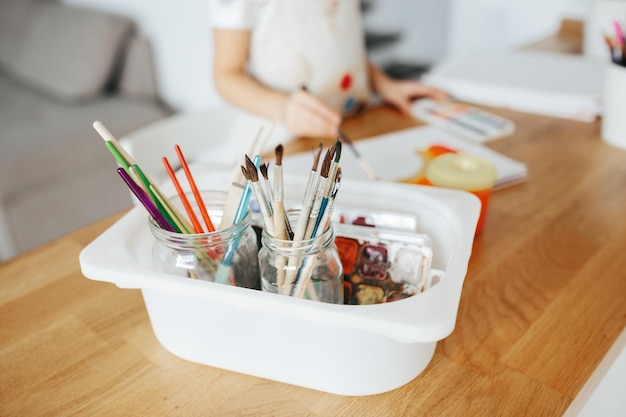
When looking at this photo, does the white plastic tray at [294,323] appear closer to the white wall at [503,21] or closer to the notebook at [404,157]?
the notebook at [404,157]

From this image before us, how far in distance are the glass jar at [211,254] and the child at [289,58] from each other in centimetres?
44

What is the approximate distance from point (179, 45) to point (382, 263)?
5.88 ft

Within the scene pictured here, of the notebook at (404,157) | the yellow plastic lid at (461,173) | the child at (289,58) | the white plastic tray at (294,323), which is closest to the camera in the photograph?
the white plastic tray at (294,323)

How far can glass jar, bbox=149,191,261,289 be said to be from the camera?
464 millimetres

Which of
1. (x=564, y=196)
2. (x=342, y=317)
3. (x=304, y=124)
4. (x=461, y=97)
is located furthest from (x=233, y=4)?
(x=342, y=317)

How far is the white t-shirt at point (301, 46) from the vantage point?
988 millimetres

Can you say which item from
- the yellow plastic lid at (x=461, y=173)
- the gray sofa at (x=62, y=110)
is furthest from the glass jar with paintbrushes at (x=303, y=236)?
the gray sofa at (x=62, y=110)

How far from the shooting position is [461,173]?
66 cm

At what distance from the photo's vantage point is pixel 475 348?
526mm

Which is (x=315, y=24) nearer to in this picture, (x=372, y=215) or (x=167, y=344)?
(x=372, y=215)

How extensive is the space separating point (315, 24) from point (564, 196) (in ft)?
1.75

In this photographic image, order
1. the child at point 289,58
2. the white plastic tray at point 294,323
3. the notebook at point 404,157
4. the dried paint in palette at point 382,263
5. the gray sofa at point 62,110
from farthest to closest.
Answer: the gray sofa at point 62,110, the child at point 289,58, the notebook at point 404,157, the dried paint in palette at point 382,263, the white plastic tray at point 294,323

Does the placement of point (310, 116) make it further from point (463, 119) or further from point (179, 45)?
point (179, 45)

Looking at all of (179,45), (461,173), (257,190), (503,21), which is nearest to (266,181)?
(257,190)
